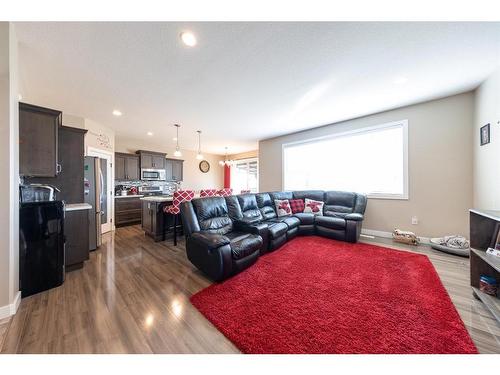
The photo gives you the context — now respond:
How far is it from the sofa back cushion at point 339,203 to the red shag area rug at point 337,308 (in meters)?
1.45

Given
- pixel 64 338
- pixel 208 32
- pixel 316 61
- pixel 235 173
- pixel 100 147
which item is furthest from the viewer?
pixel 235 173

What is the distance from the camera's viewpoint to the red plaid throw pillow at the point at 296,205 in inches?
169

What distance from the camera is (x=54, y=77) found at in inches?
94.6

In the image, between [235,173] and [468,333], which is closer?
[468,333]

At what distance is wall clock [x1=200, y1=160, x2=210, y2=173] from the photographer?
8080mm

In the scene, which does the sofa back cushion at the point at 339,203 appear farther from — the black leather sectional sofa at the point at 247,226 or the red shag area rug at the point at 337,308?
the red shag area rug at the point at 337,308

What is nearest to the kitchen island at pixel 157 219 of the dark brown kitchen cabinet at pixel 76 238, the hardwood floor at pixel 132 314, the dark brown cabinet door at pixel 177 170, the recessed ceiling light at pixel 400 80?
the hardwood floor at pixel 132 314

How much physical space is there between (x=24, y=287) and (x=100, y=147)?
136 inches

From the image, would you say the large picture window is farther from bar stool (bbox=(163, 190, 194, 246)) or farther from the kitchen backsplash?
the kitchen backsplash

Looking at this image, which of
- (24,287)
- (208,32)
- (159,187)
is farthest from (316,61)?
(159,187)

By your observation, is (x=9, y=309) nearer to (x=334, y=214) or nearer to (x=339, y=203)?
(x=334, y=214)

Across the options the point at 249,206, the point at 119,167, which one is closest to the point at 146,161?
the point at 119,167
